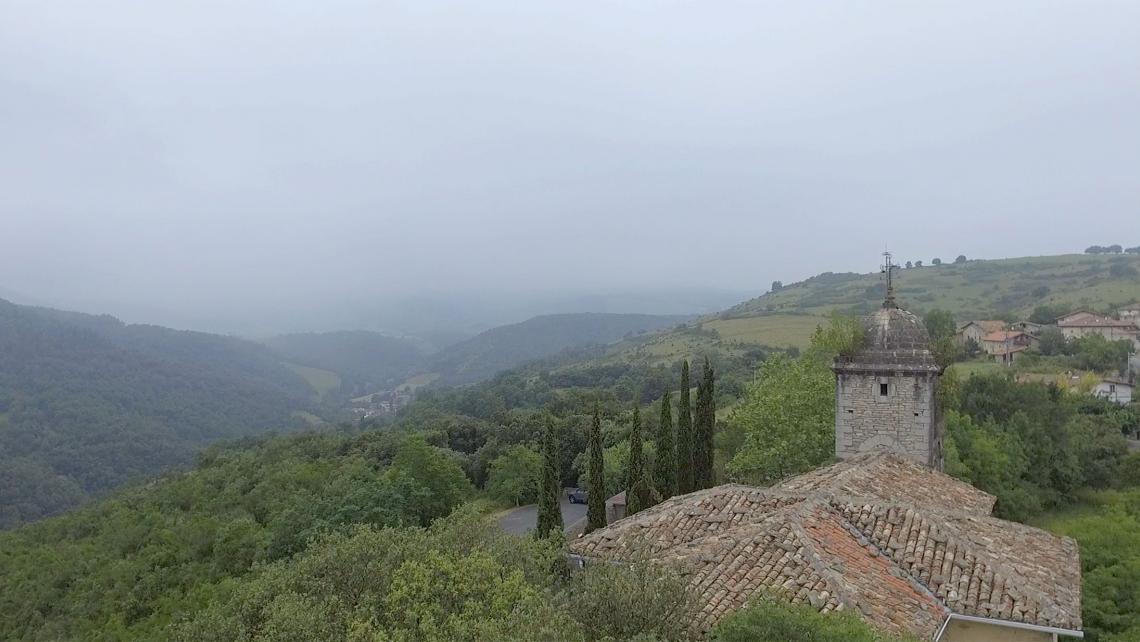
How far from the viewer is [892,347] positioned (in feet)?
71.3

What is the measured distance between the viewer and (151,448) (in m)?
134

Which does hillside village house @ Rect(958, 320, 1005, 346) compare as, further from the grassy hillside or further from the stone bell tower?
the stone bell tower

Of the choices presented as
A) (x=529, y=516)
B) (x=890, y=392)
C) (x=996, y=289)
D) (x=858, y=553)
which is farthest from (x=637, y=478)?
(x=996, y=289)

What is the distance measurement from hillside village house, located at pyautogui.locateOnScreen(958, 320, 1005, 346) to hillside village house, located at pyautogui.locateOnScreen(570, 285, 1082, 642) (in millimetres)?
85116

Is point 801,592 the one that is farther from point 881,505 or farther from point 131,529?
point 131,529

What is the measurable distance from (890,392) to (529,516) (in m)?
31.5

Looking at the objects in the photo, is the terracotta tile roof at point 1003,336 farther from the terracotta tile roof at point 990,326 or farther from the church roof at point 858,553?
the church roof at point 858,553

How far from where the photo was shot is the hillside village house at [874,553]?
37.3 ft

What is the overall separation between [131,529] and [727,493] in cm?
5046

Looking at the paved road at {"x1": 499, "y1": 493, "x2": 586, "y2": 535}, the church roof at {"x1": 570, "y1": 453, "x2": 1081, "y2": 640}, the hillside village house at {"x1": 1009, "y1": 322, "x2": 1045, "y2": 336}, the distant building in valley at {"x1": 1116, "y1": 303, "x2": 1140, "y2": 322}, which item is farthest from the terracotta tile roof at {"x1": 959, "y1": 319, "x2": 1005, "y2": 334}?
the church roof at {"x1": 570, "y1": 453, "x2": 1081, "y2": 640}

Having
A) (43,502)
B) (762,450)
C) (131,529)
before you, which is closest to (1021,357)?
(762,450)

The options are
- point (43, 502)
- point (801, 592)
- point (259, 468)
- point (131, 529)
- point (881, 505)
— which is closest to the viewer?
point (801, 592)

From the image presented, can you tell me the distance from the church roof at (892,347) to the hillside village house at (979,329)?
3150 inches

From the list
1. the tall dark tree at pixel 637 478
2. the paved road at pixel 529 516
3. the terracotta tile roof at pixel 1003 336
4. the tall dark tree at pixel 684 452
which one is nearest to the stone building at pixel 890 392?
the tall dark tree at pixel 684 452
